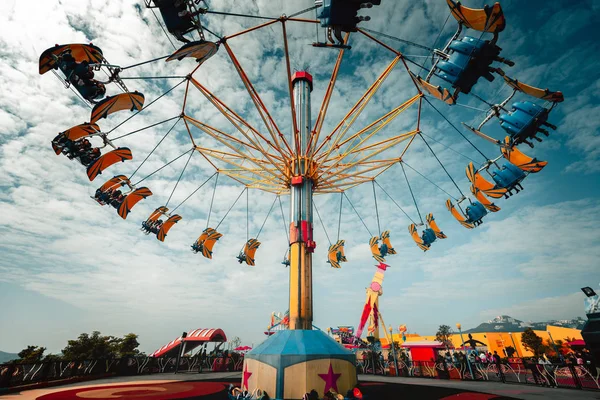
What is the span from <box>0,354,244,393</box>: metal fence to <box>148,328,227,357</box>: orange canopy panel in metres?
1.75

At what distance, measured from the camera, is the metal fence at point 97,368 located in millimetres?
13470

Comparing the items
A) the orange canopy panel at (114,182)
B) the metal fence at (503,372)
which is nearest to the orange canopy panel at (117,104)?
the orange canopy panel at (114,182)

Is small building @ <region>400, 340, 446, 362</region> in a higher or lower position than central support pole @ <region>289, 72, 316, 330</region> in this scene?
lower

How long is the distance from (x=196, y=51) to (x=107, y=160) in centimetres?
662

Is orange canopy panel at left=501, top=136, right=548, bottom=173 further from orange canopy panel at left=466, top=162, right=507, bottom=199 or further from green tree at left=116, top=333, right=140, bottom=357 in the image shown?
green tree at left=116, top=333, right=140, bottom=357

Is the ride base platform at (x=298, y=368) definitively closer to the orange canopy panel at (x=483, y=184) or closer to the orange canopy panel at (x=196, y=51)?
the orange canopy panel at (x=483, y=184)

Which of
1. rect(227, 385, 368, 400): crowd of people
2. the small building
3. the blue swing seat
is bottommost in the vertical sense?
rect(227, 385, 368, 400): crowd of people

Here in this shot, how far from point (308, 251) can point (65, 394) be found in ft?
39.2

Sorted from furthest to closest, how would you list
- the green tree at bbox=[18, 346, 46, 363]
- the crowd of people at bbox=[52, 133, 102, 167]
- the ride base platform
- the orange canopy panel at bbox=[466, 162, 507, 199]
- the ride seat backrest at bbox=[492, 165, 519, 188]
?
the green tree at bbox=[18, 346, 46, 363]
the orange canopy panel at bbox=[466, 162, 507, 199]
the ride seat backrest at bbox=[492, 165, 519, 188]
the crowd of people at bbox=[52, 133, 102, 167]
the ride base platform

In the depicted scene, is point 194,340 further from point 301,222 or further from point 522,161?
point 522,161

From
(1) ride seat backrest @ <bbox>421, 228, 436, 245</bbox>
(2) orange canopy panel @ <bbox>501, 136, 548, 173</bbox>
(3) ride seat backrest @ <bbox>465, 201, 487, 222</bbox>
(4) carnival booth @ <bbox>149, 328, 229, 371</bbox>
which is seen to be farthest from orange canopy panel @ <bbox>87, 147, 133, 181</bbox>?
(4) carnival booth @ <bbox>149, 328, 229, 371</bbox>

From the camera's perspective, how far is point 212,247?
20.0 metres

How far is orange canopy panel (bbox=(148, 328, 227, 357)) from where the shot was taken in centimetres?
2931

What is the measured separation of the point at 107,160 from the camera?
12031 millimetres
